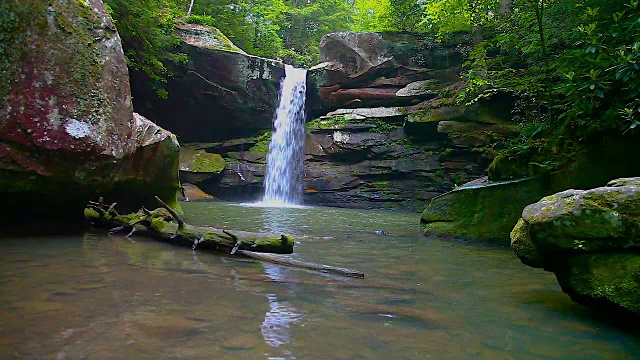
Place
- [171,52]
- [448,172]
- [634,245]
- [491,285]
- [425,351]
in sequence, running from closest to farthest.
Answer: [425,351] → [634,245] → [491,285] → [448,172] → [171,52]

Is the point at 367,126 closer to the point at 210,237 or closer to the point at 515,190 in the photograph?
the point at 515,190

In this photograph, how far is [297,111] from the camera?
19.8m

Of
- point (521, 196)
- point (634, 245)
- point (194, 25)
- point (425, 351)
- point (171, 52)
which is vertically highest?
point (194, 25)

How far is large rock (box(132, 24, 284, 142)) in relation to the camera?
17703 mm

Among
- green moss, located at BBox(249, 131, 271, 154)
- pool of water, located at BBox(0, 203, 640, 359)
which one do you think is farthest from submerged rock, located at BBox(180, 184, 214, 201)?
pool of water, located at BBox(0, 203, 640, 359)

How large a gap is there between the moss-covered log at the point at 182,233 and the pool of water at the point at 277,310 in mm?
262

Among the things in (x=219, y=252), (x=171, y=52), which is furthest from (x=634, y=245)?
(x=171, y=52)

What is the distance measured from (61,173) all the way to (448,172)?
12442mm

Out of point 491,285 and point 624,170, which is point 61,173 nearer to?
point 491,285

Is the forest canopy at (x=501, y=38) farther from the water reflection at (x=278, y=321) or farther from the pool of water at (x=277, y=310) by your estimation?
the water reflection at (x=278, y=321)

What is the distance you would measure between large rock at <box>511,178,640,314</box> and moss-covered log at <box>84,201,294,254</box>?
115 inches

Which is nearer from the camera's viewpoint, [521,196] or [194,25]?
[521,196]

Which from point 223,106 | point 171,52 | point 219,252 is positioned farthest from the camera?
point 223,106

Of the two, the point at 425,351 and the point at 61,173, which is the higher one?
the point at 61,173
